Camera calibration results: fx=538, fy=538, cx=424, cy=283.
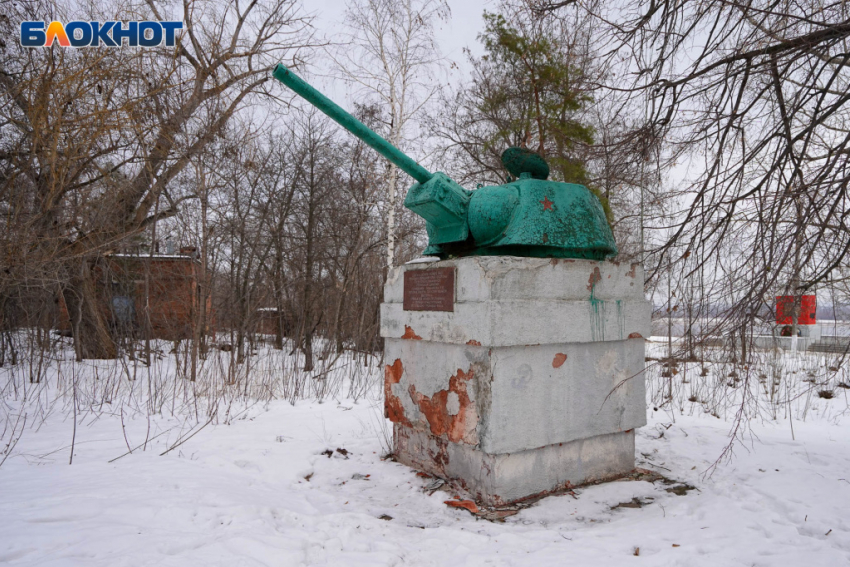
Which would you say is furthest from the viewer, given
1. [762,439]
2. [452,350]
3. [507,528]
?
[762,439]

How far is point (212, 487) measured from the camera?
3008 mm

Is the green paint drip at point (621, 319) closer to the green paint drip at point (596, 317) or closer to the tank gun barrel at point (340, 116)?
the green paint drip at point (596, 317)

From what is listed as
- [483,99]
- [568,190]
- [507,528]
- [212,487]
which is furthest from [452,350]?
[483,99]

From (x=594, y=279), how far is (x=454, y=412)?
3.94 ft

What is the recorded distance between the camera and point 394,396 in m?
3.73

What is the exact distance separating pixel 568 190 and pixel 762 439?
8.79 feet

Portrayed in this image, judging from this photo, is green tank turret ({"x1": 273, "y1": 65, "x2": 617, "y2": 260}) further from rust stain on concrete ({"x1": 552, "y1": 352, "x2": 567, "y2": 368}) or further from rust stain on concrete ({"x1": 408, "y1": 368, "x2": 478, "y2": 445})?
rust stain on concrete ({"x1": 408, "y1": 368, "x2": 478, "y2": 445})

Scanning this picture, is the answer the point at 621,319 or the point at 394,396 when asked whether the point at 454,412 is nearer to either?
the point at 394,396

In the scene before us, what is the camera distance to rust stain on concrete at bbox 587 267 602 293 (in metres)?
3.35

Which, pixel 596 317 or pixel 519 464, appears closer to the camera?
pixel 519 464

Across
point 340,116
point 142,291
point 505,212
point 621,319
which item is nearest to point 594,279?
point 621,319

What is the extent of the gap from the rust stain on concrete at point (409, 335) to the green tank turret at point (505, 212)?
2.06 feet

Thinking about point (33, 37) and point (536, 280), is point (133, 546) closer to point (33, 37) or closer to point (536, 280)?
point (536, 280)

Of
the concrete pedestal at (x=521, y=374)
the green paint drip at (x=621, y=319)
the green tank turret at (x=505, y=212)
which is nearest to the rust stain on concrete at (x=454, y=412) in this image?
the concrete pedestal at (x=521, y=374)
